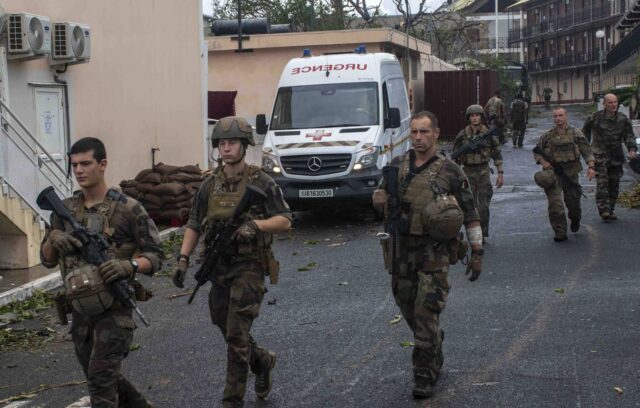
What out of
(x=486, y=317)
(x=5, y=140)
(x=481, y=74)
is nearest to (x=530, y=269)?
(x=486, y=317)

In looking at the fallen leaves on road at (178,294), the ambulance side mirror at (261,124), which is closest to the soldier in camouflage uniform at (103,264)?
the fallen leaves on road at (178,294)

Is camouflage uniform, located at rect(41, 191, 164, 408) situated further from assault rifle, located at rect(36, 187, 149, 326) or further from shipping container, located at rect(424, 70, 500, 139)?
shipping container, located at rect(424, 70, 500, 139)

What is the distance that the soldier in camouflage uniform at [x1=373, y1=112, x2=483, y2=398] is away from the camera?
21.8ft

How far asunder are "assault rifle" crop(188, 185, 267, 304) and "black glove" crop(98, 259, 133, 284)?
2.87ft

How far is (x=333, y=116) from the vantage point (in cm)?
1664

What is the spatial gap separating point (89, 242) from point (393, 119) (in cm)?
1128

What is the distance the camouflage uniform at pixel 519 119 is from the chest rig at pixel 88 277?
26916mm

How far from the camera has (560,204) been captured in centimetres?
1338

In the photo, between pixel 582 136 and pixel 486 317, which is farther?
pixel 582 136

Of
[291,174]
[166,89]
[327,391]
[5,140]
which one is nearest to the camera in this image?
[327,391]

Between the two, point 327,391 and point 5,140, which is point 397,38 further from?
point 327,391

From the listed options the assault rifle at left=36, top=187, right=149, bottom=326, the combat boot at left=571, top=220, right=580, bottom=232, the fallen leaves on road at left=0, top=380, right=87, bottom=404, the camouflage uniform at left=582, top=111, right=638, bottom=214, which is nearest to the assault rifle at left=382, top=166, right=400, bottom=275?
the assault rifle at left=36, top=187, right=149, bottom=326

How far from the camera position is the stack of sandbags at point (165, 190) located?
16109 mm

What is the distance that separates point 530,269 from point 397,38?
21499 mm
